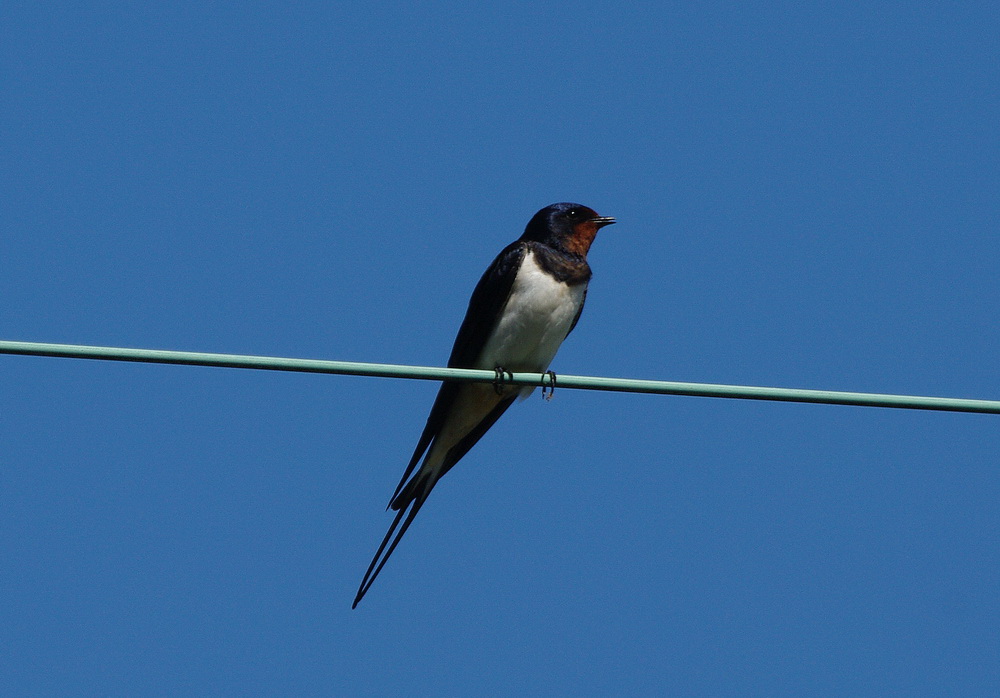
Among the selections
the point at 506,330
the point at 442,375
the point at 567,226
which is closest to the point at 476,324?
the point at 506,330

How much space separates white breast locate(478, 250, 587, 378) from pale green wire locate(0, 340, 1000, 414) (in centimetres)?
197

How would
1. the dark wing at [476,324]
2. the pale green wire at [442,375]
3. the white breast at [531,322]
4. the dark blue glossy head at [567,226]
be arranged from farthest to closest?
the dark blue glossy head at [567,226] → the dark wing at [476,324] → the white breast at [531,322] → the pale green wire at [442,375]

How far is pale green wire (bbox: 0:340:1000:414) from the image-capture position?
3969 millimetres

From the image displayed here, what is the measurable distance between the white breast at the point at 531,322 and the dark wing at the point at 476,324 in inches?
2.1

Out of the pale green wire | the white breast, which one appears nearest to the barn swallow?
the white breast

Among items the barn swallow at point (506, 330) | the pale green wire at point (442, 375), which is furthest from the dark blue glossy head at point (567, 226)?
the pale green wire at point (442, 375)

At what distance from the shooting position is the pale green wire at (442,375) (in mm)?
3969

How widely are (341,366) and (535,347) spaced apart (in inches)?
94.8

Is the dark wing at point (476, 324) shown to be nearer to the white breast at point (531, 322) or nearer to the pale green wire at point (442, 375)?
the white breast at point (531, 322)

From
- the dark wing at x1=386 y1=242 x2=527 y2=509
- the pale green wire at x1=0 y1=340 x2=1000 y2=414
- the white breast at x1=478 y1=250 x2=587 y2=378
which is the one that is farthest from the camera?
the dark wing at x1=386 y1=242 x2=527 y2=509

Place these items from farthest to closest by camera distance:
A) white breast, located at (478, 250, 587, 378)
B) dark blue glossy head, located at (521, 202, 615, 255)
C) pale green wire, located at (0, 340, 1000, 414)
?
dark blue glossy head, located at (521, 202, 615, 255) < white breast, located at (478, 250, 587, 378) < pale green wire, located at (0, 340, 1000, 414)

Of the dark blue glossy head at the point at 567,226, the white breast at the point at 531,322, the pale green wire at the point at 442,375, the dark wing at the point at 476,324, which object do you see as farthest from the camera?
the dark blue glossy head at the point at 567,226

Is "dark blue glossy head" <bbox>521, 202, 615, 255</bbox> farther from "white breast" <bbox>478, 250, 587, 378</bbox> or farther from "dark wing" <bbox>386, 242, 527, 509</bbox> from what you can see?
"white breast" <bbox>478, 250, 587, 378</bbox>

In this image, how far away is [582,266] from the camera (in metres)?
6.64
